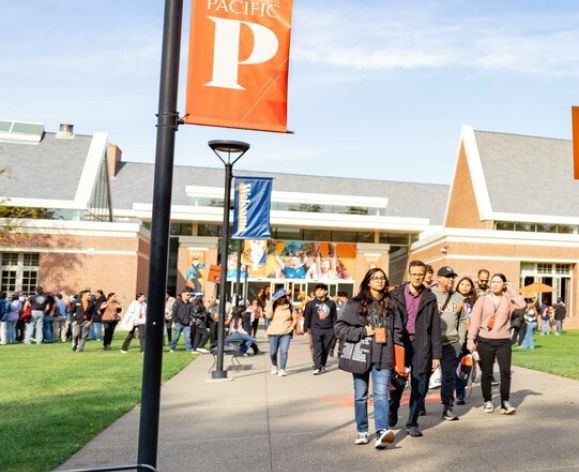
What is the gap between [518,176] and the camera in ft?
147

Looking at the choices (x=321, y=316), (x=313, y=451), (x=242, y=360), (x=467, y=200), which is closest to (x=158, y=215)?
(x=313, y=451)

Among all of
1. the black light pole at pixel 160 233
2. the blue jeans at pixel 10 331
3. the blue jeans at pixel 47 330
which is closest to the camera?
the black light pole at pixel 160 233

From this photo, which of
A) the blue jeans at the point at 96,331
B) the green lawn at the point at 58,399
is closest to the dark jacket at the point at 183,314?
the green lawn at the point at 58,399

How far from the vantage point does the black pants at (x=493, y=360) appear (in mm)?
8250

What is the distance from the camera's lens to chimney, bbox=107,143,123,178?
62.0 metres

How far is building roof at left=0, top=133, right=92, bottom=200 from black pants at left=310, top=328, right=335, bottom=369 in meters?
28.4

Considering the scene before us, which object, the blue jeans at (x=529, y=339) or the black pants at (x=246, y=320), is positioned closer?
the blue jeans at (x=529, y=339)

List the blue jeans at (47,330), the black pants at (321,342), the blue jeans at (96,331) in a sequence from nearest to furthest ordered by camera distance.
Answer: the black pants at (321,342), the blue jeans at (47,330), the blue jeans at (96,331)

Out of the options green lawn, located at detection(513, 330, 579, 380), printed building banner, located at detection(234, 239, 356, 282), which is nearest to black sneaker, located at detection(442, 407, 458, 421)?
green lawn, located at detection(513, 330, 579, 380)

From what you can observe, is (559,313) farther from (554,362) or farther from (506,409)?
(506,409)

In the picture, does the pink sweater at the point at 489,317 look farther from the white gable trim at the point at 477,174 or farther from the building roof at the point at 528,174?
Result: the building roof at the point at 528,174

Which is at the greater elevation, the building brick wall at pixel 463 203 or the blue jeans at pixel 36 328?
the building brick wall at pixel 463 203

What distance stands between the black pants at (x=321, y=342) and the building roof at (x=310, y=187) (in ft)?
139

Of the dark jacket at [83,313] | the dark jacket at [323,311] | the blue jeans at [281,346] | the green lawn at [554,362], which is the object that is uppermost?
the dark jacket at [323,311]
